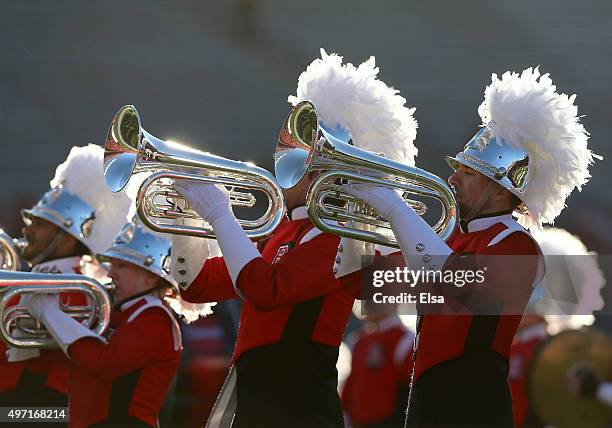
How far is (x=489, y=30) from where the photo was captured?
6.45m

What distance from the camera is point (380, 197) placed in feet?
8.96

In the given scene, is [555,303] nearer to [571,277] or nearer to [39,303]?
[571,277]

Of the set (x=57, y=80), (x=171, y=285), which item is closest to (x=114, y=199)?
(x=171, y=285)

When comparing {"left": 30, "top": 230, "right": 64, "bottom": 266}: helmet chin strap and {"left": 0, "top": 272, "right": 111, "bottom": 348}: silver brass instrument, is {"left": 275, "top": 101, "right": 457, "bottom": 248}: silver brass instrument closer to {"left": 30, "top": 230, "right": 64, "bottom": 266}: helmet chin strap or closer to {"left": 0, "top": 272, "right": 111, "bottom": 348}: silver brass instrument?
{"left": 0, "top": 272, "right": 111, "bottom": 348}: silver brass instrument

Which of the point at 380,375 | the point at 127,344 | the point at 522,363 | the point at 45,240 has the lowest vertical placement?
the point at 127,344

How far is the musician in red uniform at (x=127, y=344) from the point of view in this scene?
133 inches

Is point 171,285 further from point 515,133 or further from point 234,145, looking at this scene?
point 234,145

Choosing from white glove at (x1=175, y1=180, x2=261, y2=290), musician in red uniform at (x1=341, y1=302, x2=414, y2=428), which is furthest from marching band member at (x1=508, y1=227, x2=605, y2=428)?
white glove at (x1=175, y1=180, x2=261, y2=290)

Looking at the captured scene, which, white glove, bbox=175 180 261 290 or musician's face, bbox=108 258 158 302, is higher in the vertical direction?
musician's face, bbox=108 258 158 302

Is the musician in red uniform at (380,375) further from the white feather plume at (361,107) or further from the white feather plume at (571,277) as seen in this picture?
the white feather plume at (361,107)

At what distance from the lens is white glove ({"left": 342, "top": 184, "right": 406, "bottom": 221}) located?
8.88 ft

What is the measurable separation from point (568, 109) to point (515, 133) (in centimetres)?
17

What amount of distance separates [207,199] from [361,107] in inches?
20.5

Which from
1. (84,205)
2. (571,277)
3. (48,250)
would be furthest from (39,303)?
(571,277)
